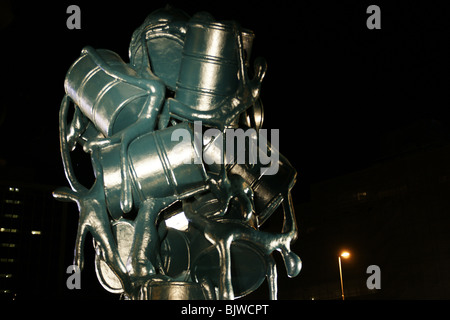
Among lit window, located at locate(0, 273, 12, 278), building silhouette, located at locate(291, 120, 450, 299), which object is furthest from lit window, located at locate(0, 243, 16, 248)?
building silhouette, located at locate(291, 120, 450, 299)

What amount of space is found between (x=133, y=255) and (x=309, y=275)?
3926cm

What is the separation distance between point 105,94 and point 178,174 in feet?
3.94

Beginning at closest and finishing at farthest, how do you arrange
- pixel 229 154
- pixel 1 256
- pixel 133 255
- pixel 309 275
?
pixel 133 255 < pixel 229 154 < pixel 309 275 < pixel 1 256

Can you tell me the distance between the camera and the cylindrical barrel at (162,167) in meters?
5.83

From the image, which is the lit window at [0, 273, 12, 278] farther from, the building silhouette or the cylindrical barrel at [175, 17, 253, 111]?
the cylindrical barrel at [175, 17, 253, 111]

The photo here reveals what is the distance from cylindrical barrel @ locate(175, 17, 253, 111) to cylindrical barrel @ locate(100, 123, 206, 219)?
0.44 m

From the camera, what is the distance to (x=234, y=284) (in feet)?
20.6

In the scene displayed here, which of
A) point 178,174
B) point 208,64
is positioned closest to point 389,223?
point 208,64

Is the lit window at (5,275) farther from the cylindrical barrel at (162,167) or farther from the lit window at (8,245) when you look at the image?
the cylindrical barrel at (162,167)

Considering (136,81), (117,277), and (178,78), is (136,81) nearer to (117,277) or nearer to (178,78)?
(178,78)

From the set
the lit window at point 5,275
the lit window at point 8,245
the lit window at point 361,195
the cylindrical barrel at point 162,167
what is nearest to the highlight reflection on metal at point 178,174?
the cylindrical barrel at point 162,167

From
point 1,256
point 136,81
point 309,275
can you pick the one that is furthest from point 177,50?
point 1,256

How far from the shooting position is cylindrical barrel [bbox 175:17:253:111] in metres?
6.07

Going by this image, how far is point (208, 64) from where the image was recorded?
608 centimetres
